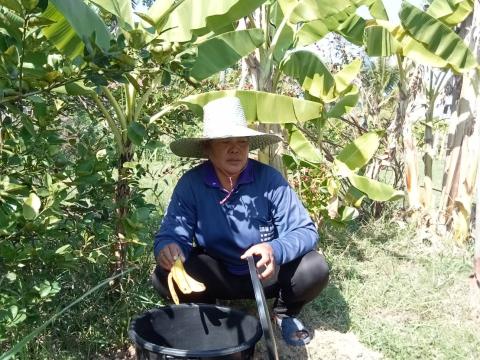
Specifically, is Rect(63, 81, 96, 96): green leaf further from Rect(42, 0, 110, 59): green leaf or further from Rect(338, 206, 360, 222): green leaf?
Rect(338, 206, 360, 222): green leaf

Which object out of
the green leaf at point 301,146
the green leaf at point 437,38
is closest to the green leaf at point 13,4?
the green leaf at point 301,146

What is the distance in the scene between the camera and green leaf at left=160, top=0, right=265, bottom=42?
87.5 inches

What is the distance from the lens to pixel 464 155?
3.99 m

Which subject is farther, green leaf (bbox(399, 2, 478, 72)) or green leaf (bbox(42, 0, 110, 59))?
green leaf (bbox(399, 2, 478, 72))

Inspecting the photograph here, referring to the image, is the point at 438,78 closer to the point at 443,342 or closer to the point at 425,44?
the point at 425,44

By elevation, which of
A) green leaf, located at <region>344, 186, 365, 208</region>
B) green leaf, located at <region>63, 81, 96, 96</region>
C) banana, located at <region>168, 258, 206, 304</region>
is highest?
green leaf, located at <region>63, 81, 96, 96</region>

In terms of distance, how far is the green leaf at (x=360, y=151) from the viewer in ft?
11.6

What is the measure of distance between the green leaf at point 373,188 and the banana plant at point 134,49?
116 centimetres

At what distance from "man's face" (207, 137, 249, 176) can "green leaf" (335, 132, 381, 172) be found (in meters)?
1.33

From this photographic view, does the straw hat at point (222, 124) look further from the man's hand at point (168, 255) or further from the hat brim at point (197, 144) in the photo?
the man's hand at point (168, 255)

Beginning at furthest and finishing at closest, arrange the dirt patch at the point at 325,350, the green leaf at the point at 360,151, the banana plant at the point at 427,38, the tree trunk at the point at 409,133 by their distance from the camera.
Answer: the tree trunk at the point at 409,133, the green leaf at the point at 360,151, the banana plant at the point at 427,38, the dirt patch at the point at 325,350

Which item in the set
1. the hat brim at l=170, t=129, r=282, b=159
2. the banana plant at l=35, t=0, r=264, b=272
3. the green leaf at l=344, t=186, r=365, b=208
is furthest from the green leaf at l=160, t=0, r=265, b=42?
the green leaf at l=344, t=186, r=365, b=208

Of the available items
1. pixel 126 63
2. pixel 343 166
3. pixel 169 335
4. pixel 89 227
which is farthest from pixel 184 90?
pixel 126 63

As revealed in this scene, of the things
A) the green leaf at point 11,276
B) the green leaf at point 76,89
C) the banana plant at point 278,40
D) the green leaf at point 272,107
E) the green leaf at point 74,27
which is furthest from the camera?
the banana plant at point 278,40
